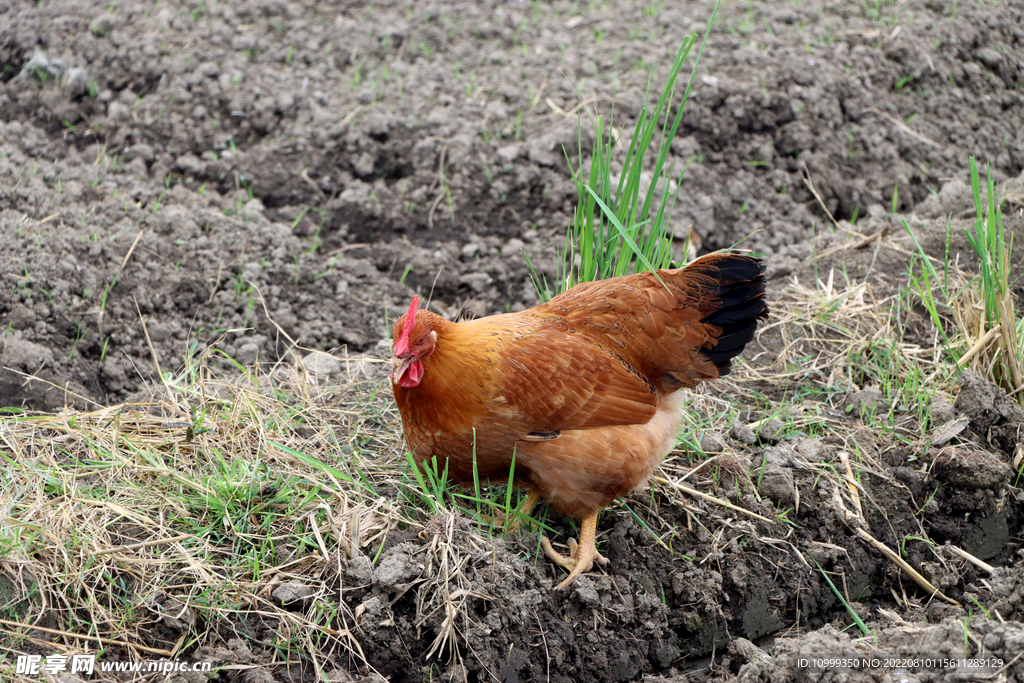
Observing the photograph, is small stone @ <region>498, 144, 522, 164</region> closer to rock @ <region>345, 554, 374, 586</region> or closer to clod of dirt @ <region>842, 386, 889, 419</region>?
clod of dirt @ <region>842, 386, 889, 419</region>

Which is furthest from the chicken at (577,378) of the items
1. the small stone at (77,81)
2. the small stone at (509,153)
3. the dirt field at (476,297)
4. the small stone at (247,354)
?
the small stone at (77,81)

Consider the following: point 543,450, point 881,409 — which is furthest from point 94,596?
point 881,409

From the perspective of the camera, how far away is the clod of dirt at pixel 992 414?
3512 mm

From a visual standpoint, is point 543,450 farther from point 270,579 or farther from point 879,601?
point 879,601

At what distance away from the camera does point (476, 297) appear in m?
4.80

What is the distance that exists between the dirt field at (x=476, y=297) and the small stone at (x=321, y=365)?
2 centimetres

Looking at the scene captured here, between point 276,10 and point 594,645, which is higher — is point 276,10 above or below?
above

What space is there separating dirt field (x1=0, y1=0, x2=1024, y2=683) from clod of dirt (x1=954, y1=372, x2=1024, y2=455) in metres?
0.01

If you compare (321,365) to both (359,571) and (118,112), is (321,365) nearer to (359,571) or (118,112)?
(359,571)

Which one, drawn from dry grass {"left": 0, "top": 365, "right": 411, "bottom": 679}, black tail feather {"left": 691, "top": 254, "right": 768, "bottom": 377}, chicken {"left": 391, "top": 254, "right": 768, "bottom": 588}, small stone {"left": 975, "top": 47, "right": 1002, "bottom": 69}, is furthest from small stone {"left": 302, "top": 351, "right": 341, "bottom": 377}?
small stone {"left": 975, "top": 47, "right": 1002, "bottom": 69}

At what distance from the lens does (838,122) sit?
5828 millimetres

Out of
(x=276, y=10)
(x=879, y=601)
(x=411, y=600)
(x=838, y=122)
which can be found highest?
(x=276, y=10)

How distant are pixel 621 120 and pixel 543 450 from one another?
331cm

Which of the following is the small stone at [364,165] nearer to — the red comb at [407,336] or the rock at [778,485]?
the red comb at [407,336]
